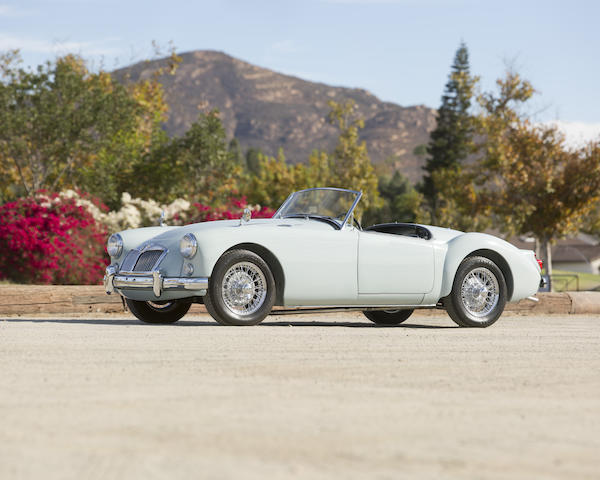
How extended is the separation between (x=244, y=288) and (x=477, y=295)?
113 inches

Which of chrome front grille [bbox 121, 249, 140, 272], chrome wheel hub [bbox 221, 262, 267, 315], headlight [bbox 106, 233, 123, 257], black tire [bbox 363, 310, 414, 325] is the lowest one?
black tire [bbox 363, 310, 414, 325]

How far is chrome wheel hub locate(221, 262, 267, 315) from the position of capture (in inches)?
355

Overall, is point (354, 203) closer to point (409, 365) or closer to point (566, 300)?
point (409, 365)

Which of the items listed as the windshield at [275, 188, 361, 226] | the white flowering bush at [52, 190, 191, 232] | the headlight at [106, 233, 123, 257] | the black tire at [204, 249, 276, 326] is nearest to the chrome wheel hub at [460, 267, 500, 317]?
the windshield at [275, 188, 361, 226]

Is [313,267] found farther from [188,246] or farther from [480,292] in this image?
[480,292]

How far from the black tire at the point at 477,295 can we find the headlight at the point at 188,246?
3051 millimetres

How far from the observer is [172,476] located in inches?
126

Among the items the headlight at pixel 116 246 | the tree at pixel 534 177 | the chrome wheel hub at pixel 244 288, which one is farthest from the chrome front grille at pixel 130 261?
the tree at pixel 534 177

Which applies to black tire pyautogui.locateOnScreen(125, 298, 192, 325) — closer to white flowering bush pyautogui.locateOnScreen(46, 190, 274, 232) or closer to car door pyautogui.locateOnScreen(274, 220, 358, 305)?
car door pyautogui.locateOnScreen(274, 220, 358, 305)

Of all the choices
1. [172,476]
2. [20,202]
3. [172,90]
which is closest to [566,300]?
[20,202]

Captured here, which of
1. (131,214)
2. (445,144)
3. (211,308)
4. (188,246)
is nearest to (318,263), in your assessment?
(211,308)

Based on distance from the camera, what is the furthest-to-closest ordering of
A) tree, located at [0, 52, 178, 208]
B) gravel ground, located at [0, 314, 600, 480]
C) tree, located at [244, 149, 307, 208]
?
tree, located at [244, 149, 307, 208] → tree, located at [0, 52, 178, 208] → gravel ground, located at [0, 314, 600, 480]

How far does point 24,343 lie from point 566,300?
879 cm

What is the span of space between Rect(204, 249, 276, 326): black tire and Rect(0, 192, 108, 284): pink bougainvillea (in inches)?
325
